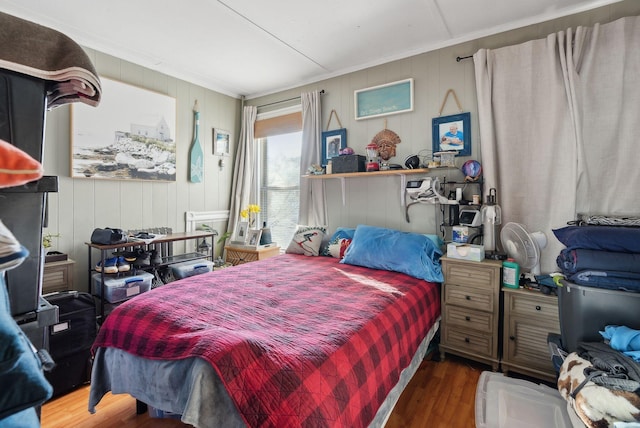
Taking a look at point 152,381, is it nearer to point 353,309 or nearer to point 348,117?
point 353,309

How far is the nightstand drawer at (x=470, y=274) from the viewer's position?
7.37 ft

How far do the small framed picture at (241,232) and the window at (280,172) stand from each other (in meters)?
0.35

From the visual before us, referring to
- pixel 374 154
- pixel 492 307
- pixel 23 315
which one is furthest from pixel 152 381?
pixel 374 154

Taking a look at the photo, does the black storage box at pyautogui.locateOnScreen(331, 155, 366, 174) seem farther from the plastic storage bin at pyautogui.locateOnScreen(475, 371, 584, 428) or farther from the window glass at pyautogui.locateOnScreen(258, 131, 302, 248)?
the plastic storage bin at pyautogui.locateOnScreen(475, 371, 584, 428)

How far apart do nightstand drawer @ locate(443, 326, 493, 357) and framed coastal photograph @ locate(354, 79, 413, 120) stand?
2039mm

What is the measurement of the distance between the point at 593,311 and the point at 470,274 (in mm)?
765

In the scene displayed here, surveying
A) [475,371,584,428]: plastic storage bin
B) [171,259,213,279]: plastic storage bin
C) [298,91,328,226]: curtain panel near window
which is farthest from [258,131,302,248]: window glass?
[475,371,584,428]: plastic storage bin

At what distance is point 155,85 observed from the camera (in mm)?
3324

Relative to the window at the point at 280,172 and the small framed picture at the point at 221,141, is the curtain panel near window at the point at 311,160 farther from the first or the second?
the small framed picture at the point at 221,141

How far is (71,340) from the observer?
2.11m

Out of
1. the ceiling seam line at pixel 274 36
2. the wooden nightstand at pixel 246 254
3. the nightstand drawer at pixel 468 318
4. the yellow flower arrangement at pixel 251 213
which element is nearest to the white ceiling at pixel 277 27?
the ceiling seam line at pixel 274 36

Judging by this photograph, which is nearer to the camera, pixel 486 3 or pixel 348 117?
pixel 486 3


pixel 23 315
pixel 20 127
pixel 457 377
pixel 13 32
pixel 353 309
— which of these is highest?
pixel 13 32

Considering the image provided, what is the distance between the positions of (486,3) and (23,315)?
3068 millimetres
